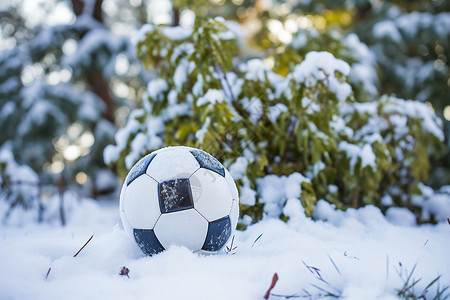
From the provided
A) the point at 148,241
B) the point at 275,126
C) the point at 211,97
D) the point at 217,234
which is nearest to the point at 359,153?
the point at 275,126

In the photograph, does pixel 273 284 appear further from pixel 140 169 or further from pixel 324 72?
pixel 324 72

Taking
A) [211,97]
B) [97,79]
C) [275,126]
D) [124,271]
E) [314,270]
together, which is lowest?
[97,79]

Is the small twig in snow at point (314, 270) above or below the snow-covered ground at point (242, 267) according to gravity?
above

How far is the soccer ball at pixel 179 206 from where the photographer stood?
1.41 meters

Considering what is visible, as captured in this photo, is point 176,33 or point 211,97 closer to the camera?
point 211,97

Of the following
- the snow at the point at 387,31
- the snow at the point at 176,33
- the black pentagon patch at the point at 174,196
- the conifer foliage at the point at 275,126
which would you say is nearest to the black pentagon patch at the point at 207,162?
the black pentagon patch at the point at 174,196

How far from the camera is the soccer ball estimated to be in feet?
4.62

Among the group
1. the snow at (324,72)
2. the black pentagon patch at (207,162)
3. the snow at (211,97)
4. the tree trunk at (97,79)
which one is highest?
the snow at (324,72)

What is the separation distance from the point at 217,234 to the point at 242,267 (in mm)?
178

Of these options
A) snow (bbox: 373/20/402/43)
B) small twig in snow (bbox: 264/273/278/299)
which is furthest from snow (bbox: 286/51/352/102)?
snow (bbox: 373/20/402/43)

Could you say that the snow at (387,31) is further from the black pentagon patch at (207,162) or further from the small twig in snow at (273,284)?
the small twig in snow at (273,284)

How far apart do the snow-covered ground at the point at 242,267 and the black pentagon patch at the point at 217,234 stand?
0.05 meters

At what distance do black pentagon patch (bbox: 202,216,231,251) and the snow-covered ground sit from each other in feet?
0.17

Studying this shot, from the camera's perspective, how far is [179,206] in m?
1.40
